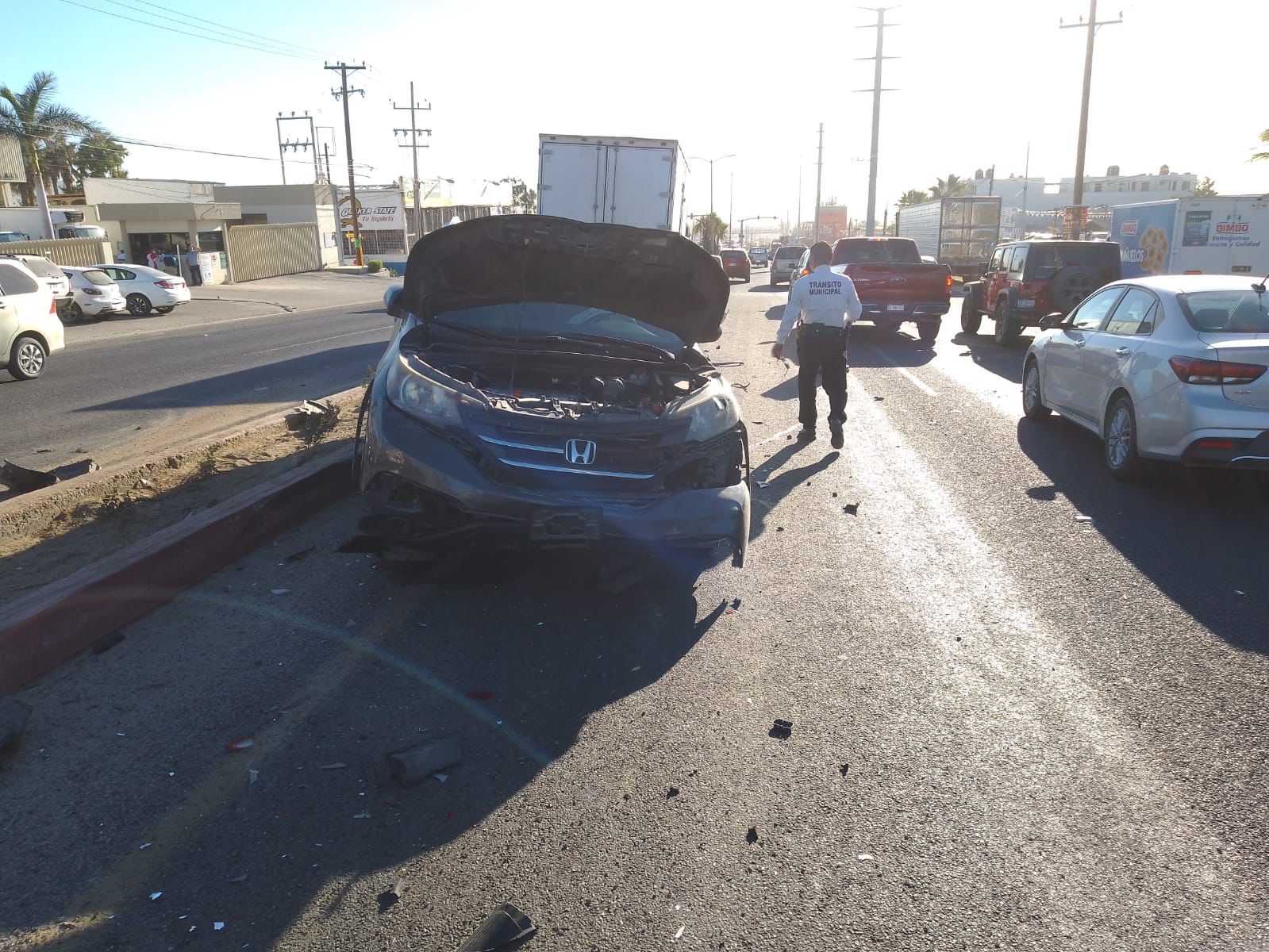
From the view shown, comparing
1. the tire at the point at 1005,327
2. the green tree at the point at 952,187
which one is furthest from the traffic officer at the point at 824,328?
the green tree at the point at 952,187

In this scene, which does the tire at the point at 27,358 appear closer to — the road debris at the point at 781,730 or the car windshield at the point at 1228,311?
the road debris at the point at 781,730

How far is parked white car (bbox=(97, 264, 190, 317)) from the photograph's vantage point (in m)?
30.1

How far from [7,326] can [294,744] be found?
1399 cm

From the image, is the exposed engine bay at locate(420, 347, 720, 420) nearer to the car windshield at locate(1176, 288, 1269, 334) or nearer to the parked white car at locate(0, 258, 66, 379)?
the car windshield at locate(1176, 288, 1269, 334)

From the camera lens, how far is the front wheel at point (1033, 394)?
1065 centimetres

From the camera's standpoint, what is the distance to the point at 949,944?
2785mm

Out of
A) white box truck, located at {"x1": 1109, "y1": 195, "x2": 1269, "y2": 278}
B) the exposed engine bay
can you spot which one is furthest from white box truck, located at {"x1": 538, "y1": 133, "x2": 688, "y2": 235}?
white box truck, located at {"x1": 1109, "y1": 195, "x2": 1269, "y2": 278}

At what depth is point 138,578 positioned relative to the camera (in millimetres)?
5105

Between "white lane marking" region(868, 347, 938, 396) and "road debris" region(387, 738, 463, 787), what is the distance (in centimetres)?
1060

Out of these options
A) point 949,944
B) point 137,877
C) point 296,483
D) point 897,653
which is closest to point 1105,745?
point 897,653

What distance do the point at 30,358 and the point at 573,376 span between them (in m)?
12.9

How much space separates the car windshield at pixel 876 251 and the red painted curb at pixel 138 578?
56.4ft

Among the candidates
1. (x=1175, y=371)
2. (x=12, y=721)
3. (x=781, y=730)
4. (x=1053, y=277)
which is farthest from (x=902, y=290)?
(x=12, y=721)

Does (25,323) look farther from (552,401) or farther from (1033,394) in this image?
(1033,394)
